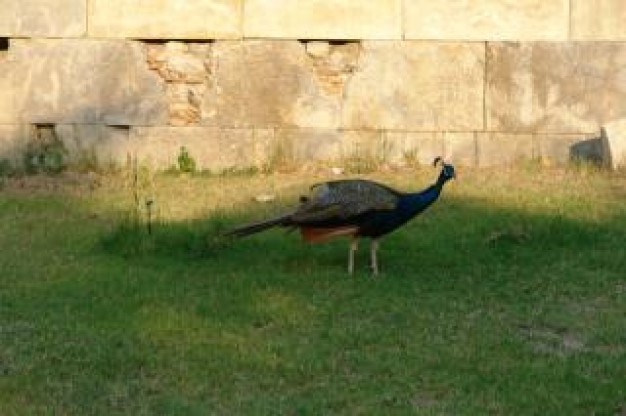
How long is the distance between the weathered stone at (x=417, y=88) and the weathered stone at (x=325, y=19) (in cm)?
16

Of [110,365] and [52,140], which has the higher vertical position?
[52,140]

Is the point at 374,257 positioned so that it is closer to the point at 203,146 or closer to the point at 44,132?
the point at 203,146

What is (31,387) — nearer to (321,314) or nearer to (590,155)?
(321,314)

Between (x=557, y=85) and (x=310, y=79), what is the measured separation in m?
2.22

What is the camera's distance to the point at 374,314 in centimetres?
663

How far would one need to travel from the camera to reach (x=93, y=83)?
1116 cm

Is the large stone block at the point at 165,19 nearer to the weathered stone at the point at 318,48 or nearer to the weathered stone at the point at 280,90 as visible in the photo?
the weathered stone at the point at 280,90

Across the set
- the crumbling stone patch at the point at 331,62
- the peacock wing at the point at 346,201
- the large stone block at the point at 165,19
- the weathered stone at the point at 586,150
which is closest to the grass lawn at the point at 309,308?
the peacock wing at the point at 346,201

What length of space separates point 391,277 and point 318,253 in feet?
2.67

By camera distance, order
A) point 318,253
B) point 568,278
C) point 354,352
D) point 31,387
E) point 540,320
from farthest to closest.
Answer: point 318,253 → point 568,278 → point 540,320 → point 354,352 → point 31,387

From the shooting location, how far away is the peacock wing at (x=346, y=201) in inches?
287

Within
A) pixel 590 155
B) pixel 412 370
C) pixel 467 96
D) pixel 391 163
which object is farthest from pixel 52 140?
pixel 412 370

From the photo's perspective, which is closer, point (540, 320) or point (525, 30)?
point (540, 320)

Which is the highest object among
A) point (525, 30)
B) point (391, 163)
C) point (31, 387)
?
point (525, 30)
